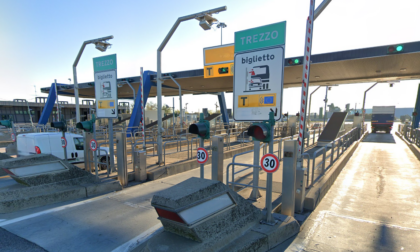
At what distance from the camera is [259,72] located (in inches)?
166

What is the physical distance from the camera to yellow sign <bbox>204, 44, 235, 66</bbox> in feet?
38.1

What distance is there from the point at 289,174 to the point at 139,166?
4.72 metres

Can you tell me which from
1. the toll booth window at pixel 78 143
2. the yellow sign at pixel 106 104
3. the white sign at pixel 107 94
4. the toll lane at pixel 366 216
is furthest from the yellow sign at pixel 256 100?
the toll booth window at pixel 78 143

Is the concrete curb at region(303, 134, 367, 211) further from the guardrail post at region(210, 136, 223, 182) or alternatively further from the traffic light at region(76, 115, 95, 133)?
the traffic light at region(76, 115, 95, 133)

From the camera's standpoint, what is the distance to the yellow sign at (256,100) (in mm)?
4059

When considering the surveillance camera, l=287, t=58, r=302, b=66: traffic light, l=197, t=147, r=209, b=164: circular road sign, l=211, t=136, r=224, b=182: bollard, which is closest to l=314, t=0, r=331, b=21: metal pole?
the surveillance camera

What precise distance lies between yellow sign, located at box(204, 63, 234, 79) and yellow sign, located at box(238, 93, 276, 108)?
7.69 meters

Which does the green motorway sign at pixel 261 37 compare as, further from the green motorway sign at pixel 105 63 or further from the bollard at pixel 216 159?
the green motorway sign at pixel 105 63

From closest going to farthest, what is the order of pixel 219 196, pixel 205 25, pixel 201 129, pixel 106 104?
1. pixel 219 196
2. pixel 201 129
3. pixel 205 25
4. pixel 106 104

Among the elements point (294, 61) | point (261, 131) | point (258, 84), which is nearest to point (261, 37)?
point (258, 84)

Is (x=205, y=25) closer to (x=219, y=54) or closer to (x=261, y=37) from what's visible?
(x=261, y=37)

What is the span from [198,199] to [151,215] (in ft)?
7.84

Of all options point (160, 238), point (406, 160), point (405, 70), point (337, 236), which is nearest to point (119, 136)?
point (160, 238)

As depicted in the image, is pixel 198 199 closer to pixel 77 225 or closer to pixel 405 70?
pixel 77 225
